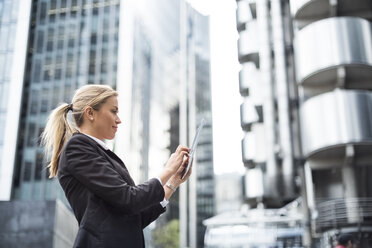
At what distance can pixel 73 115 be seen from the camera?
1592mm

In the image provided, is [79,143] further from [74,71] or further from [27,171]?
[74,71]

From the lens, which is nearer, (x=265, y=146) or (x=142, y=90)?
(x=265, y=146)

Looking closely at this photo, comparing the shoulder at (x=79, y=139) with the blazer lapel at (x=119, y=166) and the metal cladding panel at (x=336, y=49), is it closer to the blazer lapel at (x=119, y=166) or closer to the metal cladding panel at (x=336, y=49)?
the blazer lapel at (x=119, y=166)

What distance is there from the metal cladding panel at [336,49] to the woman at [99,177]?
33.4ft

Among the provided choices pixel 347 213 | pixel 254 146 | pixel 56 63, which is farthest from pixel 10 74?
pixel 347 213

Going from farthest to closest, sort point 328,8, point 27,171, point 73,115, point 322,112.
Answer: point 27,171, point 328,8, point 322,112, point 73,115

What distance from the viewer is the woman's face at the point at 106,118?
155cm

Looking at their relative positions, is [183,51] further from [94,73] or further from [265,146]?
[265,146]

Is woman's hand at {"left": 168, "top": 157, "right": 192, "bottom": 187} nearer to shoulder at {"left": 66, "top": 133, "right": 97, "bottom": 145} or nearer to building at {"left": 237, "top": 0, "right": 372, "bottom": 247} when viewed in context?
shoulder at {"left": 66, "top": 133, "right": 97, "bottom": 145}

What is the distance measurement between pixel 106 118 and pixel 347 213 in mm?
9876

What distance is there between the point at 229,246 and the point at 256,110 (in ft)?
16.1

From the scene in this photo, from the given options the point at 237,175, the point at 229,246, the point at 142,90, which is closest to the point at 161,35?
the point at 142,90

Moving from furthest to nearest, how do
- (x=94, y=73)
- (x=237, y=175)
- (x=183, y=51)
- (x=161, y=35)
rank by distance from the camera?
(x=237, y=175) < (x=183, y=51) < (x=161, y=35) < (x=94, y=73)

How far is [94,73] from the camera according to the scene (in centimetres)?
3091
